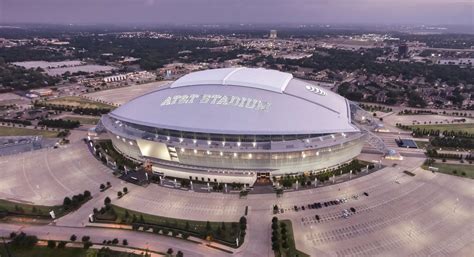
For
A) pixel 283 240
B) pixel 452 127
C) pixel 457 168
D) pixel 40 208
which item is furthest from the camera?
pixel 452 127

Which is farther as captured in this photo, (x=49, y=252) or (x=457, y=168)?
(x=457, y=168)

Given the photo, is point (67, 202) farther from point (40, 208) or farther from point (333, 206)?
point (333, 206)

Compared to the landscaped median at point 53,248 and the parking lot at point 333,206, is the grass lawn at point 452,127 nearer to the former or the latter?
the parking lot at point 333,206

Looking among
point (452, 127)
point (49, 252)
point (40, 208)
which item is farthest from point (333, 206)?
point (452, 127)

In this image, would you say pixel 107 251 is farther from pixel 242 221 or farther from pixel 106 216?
pixel 242 221

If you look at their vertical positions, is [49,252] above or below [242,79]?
below

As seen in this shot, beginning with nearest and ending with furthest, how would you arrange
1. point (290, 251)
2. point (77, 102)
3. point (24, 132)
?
point (290, 251)
point (24, 132)
point (77, 102)
